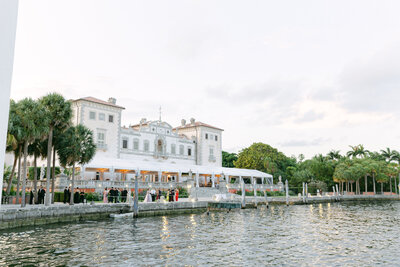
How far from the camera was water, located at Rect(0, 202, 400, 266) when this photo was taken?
11531mm

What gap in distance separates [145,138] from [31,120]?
30320mm

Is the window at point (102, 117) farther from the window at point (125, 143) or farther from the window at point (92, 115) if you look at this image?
the window at point (125, 143)

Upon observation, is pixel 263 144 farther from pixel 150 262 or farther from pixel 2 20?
pixel 2 20

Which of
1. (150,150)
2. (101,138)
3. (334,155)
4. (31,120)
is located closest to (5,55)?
(31,120)

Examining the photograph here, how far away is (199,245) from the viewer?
14.3 meters

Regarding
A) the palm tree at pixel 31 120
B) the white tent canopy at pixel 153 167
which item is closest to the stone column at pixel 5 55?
the palm tree at pixel 31 120

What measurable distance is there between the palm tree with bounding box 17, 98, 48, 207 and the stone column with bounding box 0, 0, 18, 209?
19776mm

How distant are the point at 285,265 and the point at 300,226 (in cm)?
1069

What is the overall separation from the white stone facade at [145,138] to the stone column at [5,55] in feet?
119

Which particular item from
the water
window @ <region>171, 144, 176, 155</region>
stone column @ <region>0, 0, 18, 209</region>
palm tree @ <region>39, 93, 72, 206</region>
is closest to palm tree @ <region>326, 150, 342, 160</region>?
window @ <region>171, 144, 176, 155</region>

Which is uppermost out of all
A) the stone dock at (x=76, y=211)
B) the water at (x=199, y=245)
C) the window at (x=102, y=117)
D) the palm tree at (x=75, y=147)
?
the window at (x=102, y=117)

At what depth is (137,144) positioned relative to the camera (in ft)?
164

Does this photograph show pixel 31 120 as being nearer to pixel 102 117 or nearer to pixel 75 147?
pixel 75 147

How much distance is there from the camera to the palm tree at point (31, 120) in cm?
2083
